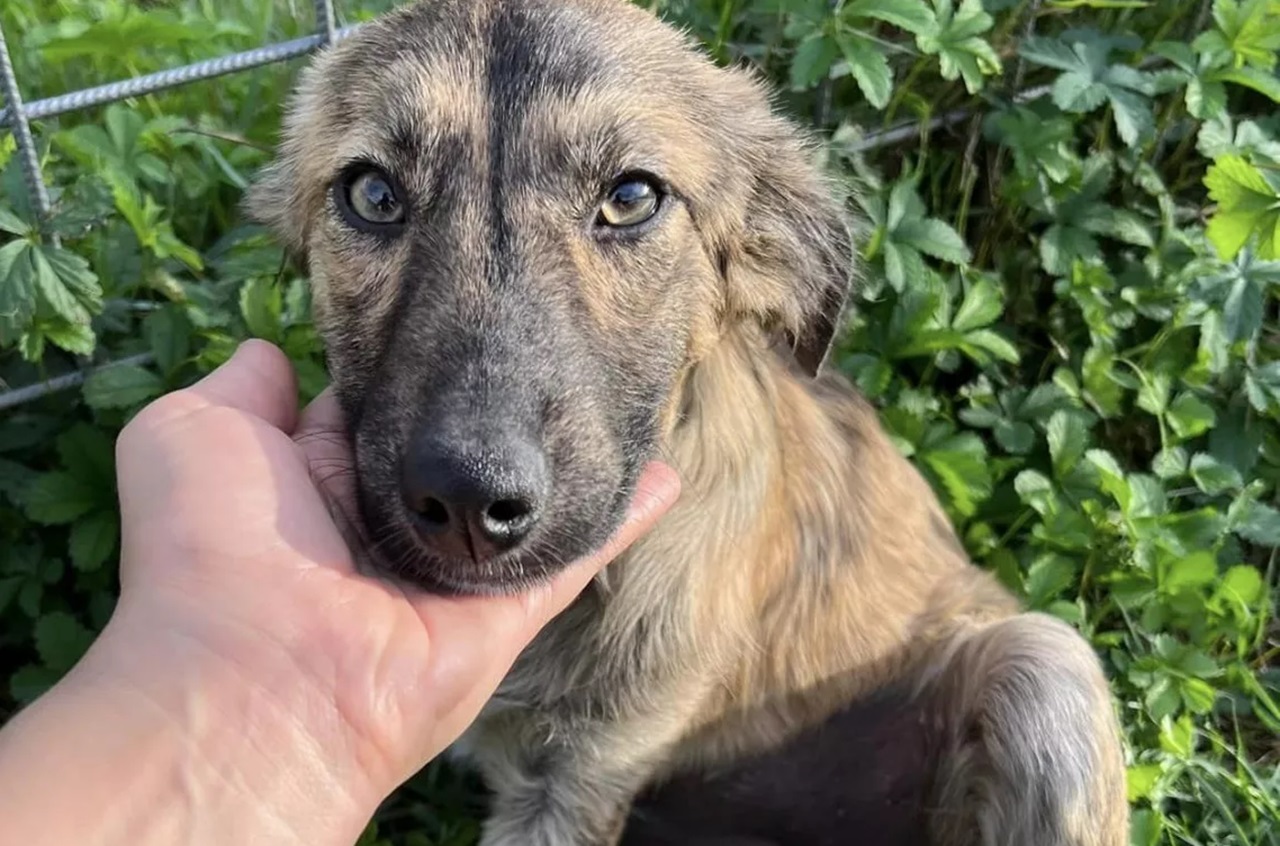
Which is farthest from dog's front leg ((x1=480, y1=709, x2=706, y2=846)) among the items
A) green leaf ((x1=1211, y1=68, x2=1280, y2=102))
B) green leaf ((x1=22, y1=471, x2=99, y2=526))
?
green leaf ((x1=1211, y1=68, x2=1280, y2=102))

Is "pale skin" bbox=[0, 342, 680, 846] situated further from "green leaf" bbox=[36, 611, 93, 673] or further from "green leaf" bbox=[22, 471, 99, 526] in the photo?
"green leaf" bbox=[36, 611, 93, 673]

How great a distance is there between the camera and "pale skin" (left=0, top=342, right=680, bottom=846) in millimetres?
1719

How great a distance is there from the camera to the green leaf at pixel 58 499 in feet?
8.61

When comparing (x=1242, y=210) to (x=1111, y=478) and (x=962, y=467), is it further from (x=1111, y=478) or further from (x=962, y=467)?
(x=962, y=467)

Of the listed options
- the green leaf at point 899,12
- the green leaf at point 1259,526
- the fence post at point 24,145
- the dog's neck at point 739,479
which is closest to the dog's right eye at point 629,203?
the dog's neck at point 739,479

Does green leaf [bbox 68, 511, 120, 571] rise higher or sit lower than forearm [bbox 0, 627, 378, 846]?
lower

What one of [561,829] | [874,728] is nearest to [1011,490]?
[874,728]

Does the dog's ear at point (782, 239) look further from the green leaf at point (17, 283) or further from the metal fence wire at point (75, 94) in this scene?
the green leaf at point (17, 283)

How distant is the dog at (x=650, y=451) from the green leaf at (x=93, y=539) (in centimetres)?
77

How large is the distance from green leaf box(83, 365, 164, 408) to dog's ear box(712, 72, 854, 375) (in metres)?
1.24

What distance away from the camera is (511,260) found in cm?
186

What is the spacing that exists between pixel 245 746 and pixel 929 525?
156 cm

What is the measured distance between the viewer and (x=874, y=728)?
102 inches

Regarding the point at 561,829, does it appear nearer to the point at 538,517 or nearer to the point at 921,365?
the point at 538,517
